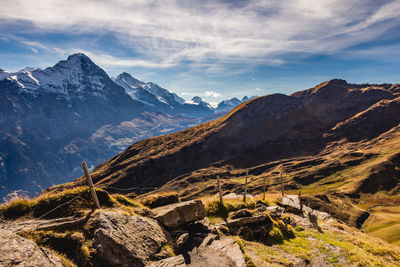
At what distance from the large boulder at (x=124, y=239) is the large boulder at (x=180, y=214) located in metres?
1.26

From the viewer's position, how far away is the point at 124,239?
41.0ft

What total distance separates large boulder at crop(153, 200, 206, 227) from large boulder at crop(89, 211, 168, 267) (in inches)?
49.4

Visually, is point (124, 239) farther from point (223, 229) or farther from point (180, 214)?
point (223, 229)

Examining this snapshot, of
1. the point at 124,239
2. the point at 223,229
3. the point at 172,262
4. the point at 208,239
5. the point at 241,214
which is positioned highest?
the point at 124,239

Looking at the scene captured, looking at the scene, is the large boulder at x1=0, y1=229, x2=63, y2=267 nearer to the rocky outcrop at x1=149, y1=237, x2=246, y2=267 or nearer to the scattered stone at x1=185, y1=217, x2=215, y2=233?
the rocky outcrop at x1=149, y1=237, x2=246, y2=267

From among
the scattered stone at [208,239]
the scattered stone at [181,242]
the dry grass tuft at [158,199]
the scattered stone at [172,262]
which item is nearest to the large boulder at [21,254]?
the scattered stone at [172,262]

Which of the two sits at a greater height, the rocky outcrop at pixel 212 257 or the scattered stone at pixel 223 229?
the rocky outcrop at pixel 212 257

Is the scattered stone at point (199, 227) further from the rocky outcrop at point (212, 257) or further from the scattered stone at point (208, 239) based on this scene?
the rocky outcrop at point (212, 257)

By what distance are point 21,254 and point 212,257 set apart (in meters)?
10.1

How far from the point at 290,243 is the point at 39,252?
21020 millimetres

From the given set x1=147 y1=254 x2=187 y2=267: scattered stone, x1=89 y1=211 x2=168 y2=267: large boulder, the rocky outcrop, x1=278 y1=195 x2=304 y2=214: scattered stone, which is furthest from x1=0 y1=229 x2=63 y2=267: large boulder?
x1=278 y1=195 x2=304 y2=214: scattered stone

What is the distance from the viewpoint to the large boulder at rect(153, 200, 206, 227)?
655 inches

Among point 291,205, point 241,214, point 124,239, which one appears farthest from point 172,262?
point 291,205

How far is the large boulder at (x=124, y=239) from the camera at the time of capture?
1166 centimetres
